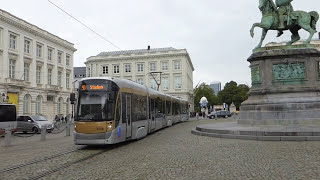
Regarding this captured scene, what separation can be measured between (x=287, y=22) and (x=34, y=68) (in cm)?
3937

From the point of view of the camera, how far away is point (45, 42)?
49.2 meters

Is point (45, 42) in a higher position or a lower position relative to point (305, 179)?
higher

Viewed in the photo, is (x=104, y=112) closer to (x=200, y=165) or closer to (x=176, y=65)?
(x=200, y=165)

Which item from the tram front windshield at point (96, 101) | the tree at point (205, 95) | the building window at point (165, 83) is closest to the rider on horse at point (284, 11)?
the tram front windshield at point (96, 101)

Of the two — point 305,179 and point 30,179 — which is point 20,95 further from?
point 305,179

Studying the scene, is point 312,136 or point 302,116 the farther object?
point 302,116

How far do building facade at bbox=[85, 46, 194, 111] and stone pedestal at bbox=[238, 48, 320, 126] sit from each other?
60.5 meters

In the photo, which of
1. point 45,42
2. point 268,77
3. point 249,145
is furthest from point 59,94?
point 249,145

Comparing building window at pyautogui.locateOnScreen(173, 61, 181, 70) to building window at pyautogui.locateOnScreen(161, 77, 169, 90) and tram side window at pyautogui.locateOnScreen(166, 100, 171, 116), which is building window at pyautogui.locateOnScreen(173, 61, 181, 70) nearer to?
building window at pyautogui.locateOnScreen(161, 77, 169, 90)

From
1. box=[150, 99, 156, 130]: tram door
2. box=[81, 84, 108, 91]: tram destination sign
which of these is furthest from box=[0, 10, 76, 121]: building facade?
box=[81, 84, 108, 91]: tram destination sign

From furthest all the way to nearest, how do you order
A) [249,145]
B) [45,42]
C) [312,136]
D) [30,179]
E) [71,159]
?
[45,42]
[312,136]
[249,145]
[71,159]
[30,179]

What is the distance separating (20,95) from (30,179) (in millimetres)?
39288

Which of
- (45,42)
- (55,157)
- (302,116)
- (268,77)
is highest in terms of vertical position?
(45,42)

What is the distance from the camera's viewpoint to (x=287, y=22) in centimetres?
1733
